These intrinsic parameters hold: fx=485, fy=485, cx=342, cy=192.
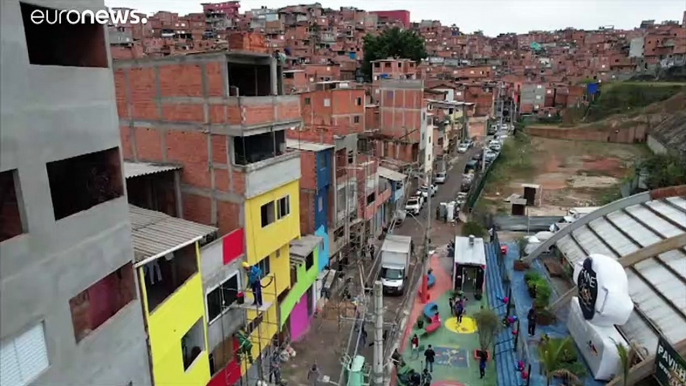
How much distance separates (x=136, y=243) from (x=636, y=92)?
84.8m

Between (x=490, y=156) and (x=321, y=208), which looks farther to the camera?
(x=490, y=156)

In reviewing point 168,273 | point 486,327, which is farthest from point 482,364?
point 168,273

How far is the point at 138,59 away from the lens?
15.9 meters

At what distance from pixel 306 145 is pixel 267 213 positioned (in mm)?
9203

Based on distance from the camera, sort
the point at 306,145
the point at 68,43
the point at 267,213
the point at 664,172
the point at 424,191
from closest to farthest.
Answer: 1. the point at 68,43
2. the point at 267,213
3. the point at 306,145
4. the point at 664,172
5. the point at 424,191

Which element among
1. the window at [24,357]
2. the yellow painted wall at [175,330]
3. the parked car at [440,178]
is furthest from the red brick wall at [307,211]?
the parked car at [440,178]

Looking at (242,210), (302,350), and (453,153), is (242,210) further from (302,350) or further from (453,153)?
(453,153)

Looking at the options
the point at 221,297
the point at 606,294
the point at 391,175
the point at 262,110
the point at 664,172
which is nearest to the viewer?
the point at 221,297

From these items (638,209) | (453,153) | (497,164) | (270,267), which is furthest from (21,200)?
(453,153)

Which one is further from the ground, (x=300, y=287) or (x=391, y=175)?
(x=391, y=175)

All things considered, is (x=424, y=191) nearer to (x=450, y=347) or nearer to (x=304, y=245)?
(x=304, y=245)

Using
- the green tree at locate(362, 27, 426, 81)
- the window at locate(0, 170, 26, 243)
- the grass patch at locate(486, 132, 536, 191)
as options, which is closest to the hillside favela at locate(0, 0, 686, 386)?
the window at locate(0, 170, 26, 243)

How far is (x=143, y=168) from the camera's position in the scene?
1558 centimetres

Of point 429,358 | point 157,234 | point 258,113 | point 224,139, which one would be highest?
point 258,113
